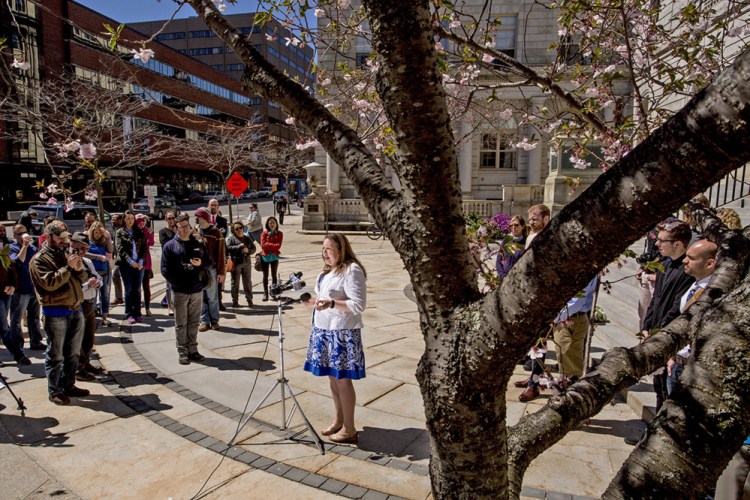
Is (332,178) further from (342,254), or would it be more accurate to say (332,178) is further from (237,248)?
(342,254)

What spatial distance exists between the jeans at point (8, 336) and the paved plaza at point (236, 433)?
20 cm

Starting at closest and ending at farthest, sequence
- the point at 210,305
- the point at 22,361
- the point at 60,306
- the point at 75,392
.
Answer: the point at 60,306, the point at 75,392, the point at 22,361, the point at 210,305

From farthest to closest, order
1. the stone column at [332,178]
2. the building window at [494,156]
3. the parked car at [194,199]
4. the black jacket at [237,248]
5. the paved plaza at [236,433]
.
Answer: the parked car at [194,199], the building window at [494,156], the stone column at [332,178], the black jacket at [237,248], the paved plaza at [236,433]

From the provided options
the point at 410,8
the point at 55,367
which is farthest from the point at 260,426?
the point at 410,8

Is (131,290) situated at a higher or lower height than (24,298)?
lower

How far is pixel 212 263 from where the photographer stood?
29.4ft

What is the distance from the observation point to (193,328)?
7.35 meters

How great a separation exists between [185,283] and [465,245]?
636 centimetres

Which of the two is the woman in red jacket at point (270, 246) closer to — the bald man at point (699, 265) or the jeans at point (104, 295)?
the jeans at point (104, 295)

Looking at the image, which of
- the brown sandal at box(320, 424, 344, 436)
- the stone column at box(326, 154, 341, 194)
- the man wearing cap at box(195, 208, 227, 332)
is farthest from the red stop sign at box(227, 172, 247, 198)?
the brown sandal at box(320, 424, 344, 436)

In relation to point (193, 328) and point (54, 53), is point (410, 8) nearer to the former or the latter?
point (193, 328)

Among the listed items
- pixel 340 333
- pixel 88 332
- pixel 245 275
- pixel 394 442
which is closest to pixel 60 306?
→ pixel 88 332

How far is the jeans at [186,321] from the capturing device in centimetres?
724

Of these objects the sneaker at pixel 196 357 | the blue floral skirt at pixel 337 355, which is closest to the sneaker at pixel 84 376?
the sneaker at pixel 196 357
